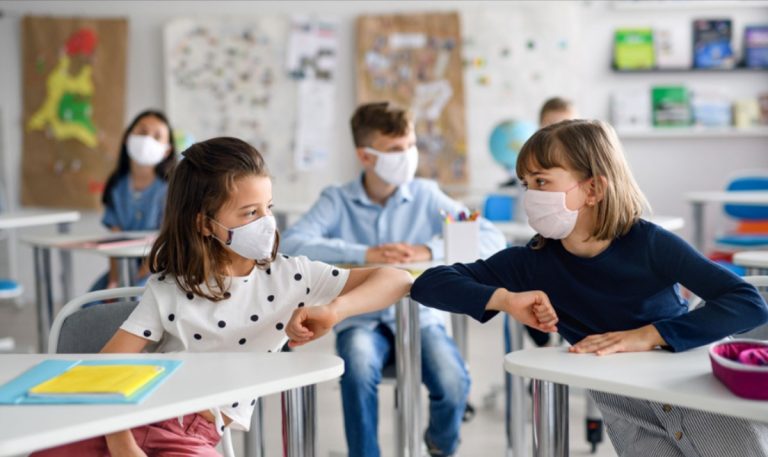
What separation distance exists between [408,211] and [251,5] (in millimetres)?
3592

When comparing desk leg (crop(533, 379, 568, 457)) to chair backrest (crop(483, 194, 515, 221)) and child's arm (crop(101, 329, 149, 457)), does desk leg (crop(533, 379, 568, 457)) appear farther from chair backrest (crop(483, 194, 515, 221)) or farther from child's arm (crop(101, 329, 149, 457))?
chair backrest (crop(483, 194, 515, 221))

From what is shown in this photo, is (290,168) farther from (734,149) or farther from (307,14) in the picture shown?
(734,149)

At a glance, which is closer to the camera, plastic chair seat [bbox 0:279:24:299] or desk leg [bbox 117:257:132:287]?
desk leg [bbox 117:257:132:287]

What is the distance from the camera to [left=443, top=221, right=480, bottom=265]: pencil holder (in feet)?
8.22

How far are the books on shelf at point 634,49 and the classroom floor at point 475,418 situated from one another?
1.93 meters

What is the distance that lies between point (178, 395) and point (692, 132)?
492 centimetres

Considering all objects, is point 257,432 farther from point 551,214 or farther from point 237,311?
point 551,214

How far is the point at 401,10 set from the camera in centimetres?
607

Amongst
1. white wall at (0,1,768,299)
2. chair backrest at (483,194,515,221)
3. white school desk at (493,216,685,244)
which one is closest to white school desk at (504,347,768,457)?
white school desk at (493,216,685,244)

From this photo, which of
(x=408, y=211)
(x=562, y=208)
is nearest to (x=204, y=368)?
(x=562, y=208)

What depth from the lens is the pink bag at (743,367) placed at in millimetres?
1321

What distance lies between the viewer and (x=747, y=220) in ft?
16.0

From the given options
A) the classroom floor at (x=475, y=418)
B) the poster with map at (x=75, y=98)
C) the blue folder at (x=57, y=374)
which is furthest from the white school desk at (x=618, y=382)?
the poster with map at (x=75, y=98)

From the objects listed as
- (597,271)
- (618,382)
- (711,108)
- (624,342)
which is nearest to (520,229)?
(597,271)
